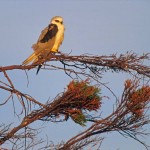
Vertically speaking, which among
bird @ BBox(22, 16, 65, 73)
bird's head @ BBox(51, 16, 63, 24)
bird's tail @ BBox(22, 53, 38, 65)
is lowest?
bird's tail @ BBox(22, 53, 38, 65)

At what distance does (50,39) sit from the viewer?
280 inches

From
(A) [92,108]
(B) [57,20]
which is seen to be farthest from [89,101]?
(B) [57,20]

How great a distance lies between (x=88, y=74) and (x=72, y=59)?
0.83 ft

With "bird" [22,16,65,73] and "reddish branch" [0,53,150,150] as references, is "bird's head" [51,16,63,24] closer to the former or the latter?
"bird" [22,16,65,73]

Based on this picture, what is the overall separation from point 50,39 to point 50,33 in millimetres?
320

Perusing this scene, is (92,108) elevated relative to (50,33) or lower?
lower

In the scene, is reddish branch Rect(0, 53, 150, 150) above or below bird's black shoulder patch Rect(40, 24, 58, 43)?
below

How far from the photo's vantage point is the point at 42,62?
491cm

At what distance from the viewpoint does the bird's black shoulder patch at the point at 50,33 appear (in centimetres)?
705

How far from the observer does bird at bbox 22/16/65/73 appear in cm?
616

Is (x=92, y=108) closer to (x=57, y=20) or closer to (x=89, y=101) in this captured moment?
(x=89, y=101)

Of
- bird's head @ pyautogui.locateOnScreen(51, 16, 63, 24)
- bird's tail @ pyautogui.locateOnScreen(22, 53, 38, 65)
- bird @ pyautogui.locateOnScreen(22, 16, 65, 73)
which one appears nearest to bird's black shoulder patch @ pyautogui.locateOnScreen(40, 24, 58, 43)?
bird @ pyautogui.locateOnScreen(22, 16, 65, 73)

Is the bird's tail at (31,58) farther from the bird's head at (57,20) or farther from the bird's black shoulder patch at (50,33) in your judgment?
the bird's head at (57,20)

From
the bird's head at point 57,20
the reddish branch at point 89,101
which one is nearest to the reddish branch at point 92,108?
the reddish branch at point 89,101
